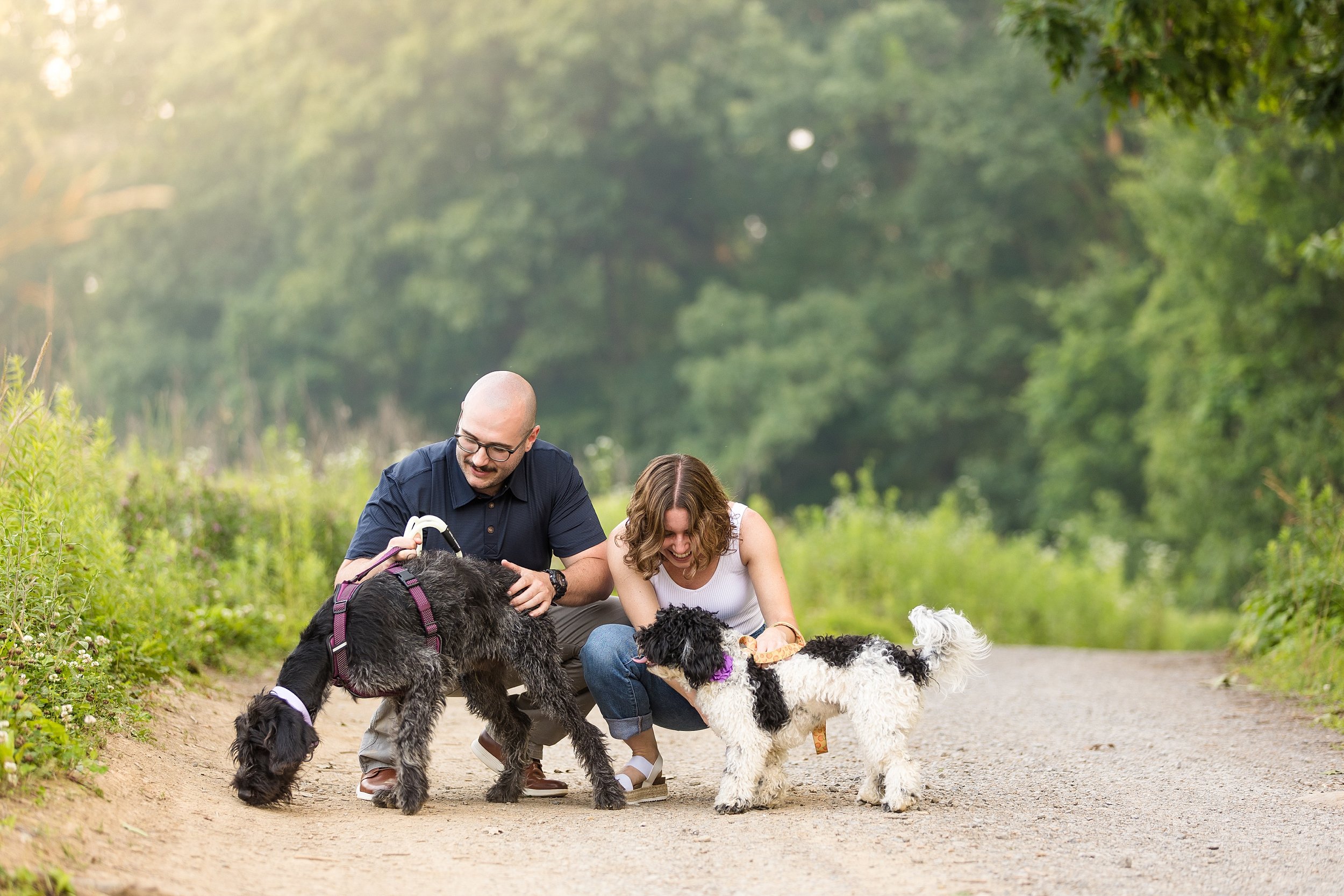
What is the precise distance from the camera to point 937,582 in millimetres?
13734

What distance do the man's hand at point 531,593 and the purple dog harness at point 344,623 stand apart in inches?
13.8

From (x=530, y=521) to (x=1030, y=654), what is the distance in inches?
295

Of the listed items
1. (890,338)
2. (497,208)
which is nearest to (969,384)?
(890,338)

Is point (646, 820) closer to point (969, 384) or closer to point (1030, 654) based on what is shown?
point (1030, 654)

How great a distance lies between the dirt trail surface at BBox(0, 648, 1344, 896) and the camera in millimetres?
3754

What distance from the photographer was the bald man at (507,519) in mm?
5051

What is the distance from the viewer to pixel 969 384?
2958 cm

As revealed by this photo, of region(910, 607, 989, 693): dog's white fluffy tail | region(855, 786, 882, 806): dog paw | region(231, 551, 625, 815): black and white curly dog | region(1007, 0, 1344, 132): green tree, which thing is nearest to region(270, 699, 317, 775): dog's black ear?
region(231, 551, 625, 815): black and white curly dog

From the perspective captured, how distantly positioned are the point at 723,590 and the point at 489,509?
1.07 m

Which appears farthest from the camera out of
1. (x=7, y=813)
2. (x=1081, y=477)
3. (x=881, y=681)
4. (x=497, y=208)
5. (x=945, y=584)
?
(x=497, y=208)

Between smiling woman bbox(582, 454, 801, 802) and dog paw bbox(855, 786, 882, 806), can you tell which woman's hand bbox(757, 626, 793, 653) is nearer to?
smiling woman bbox(582, 454, 801, 802)

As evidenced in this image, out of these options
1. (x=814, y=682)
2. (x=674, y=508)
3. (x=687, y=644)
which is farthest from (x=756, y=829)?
(x=674, y=508)

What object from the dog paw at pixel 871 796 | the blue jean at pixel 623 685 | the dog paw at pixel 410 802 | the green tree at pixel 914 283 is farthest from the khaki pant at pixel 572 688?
the green tree at pixel 914 283

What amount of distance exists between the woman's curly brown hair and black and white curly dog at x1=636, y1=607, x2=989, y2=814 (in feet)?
1.09
